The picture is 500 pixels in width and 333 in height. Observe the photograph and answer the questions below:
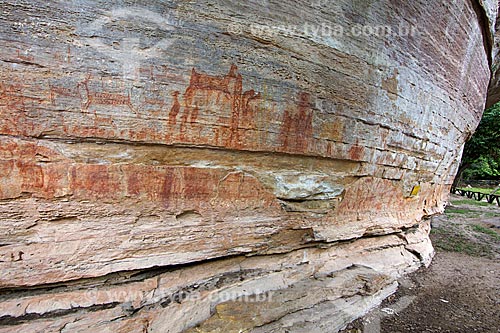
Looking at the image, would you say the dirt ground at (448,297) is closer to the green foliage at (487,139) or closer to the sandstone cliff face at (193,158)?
the sandstone cliff face at (193,158)

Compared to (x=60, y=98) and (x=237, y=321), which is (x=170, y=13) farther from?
(x=237, y=321)

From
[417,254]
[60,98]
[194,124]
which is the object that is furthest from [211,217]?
[417,254]

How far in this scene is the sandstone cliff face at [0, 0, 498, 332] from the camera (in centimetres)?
225

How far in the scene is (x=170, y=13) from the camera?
2496 mm

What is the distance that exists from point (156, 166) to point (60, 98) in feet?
2.94

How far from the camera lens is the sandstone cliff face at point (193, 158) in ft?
7.37

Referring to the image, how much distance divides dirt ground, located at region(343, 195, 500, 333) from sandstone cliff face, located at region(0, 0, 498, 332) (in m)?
0.26

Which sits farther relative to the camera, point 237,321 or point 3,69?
point 237,321

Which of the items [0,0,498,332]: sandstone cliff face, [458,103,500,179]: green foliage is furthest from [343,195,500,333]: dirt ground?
[458,103,500,179]: green foliage

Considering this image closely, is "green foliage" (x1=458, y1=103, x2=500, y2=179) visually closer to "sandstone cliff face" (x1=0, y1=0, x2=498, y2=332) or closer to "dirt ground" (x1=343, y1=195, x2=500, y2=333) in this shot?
"dirt ground" (x1=343, y1=195, x2=500, y2=333)

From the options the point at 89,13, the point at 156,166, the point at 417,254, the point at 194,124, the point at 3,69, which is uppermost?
the point at 89,13

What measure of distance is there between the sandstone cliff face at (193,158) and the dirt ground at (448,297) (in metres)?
0.26

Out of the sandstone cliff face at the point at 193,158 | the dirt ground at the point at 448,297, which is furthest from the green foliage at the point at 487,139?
the sandstone cliff face at the point at 193,158

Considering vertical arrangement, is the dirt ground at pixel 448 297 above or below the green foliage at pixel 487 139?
below
